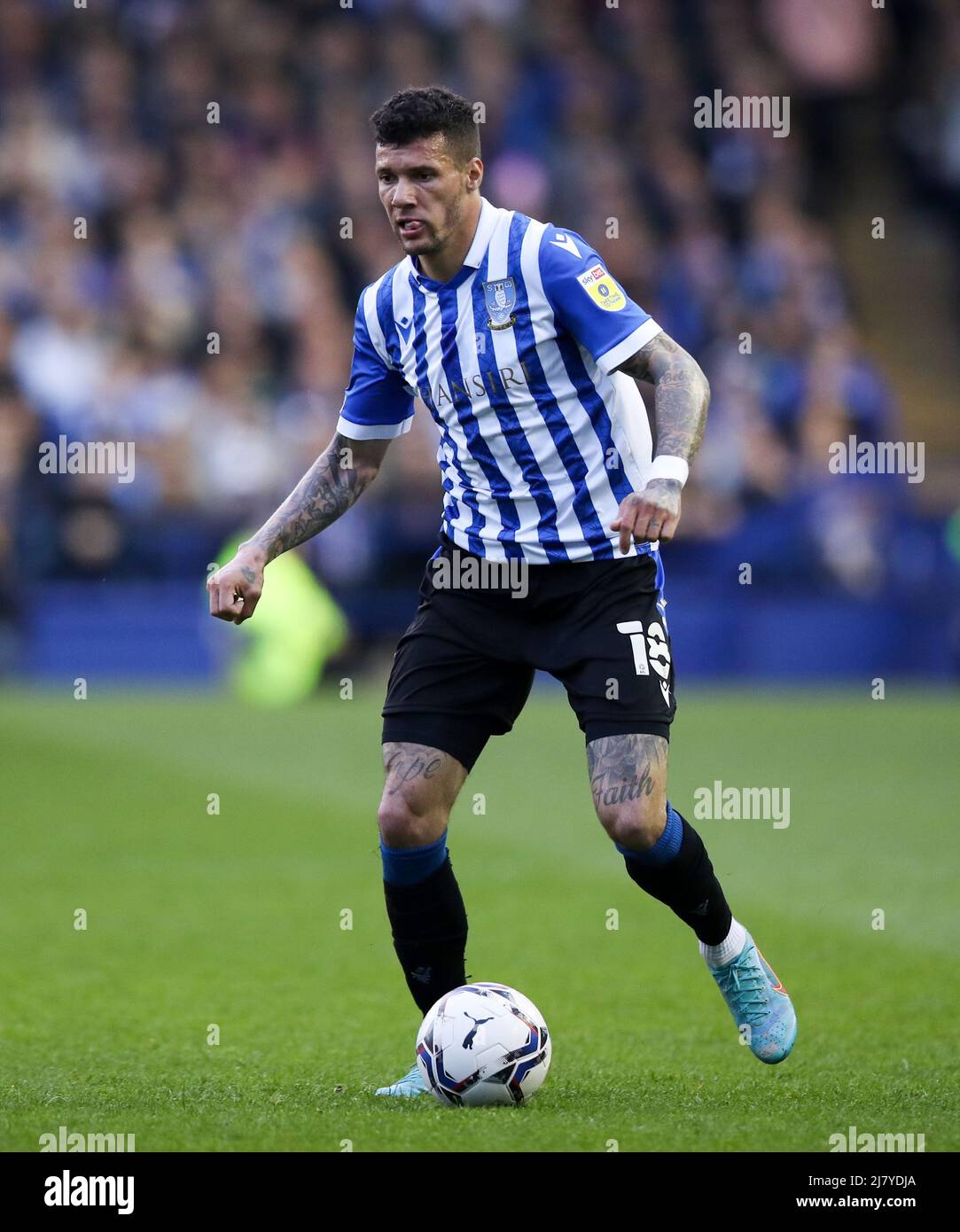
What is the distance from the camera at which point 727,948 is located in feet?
16.1

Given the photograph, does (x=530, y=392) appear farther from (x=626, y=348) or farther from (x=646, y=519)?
(x=646, y=519)

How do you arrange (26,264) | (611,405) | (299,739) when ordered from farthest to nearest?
(26,264) → (299,739) → (611,405)

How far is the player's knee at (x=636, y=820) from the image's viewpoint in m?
4.59

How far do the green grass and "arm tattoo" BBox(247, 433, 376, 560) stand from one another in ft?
4.51

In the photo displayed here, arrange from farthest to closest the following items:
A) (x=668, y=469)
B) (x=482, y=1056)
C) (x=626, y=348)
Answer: (x=626, y=348), (x=482, y=1056), (x=668, y=469)

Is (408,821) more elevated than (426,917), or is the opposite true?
(408,821)

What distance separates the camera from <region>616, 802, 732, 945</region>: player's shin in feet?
15.5

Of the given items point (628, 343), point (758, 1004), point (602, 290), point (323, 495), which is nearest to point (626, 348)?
point (628, 343)

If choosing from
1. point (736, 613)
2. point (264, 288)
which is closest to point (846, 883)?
point (736, 613)

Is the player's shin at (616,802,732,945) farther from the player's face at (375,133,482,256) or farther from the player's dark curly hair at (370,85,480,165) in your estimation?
the player's dark curly hair at (370,85,480,165)

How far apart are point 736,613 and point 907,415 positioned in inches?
228

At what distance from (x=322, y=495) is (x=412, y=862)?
3.31ft
